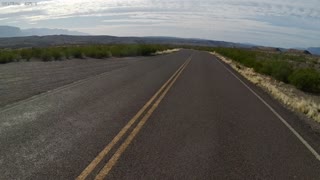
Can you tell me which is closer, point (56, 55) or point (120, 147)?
point (120, 147)

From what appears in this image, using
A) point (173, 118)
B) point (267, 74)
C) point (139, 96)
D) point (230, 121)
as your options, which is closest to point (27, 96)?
point (139, 96)

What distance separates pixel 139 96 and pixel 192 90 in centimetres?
373

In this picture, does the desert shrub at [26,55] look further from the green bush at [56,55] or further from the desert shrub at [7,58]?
the green bush at [56,55]

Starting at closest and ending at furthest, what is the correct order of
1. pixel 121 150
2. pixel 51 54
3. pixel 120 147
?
pixel 121 150
pixel 120 147
pixel 51 54

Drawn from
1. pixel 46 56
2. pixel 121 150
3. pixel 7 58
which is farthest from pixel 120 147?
pixel 46 56

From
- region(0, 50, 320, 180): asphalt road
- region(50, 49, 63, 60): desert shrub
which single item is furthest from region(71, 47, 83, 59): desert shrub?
region(0, 50, 320, 180): asphalt road

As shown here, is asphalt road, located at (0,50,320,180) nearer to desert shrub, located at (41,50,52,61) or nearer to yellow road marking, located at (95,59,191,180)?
yellow road marking, located at (95,59,191,180)

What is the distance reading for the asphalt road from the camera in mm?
6473

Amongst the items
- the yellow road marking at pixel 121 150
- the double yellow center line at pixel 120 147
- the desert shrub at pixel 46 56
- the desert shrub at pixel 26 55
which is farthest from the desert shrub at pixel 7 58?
the yellow road marking at pixel 121 150

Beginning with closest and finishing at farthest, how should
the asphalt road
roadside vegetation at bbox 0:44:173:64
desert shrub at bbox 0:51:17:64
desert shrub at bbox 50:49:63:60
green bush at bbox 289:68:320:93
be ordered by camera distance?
1. the asphalt road
2. green bush at bbox 289:68:320:93
3. desert shrub at bbox 0:51:17:64
4. roadside vegetation at bbox 0:44:173:64
5. desert shrub at bbox 50:49:63:60

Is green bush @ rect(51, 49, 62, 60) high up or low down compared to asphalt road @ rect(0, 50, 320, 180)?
down

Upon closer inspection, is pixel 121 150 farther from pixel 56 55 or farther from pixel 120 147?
pixel 56 55

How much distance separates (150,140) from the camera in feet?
27.3

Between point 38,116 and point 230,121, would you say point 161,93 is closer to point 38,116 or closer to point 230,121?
point 230,121
